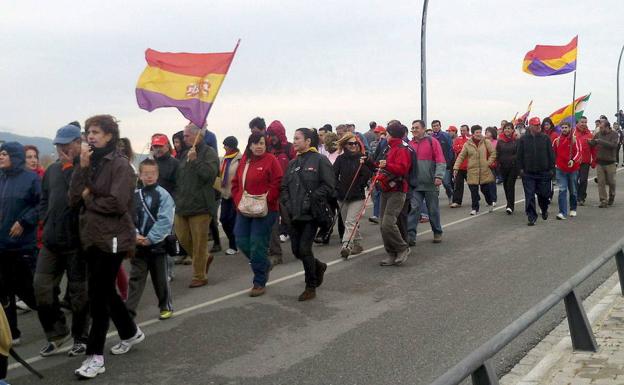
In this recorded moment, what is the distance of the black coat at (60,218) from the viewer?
5.60 metres

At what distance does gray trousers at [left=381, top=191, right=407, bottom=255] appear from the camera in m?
9.18

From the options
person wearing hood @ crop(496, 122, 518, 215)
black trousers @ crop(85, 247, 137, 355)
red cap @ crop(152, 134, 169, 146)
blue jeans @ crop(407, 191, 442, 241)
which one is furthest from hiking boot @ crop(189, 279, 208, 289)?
person wearing hood @ crop(496, 122, 518, 215)

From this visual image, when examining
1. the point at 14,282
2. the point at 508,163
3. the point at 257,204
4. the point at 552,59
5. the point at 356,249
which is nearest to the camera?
the point at 14,282

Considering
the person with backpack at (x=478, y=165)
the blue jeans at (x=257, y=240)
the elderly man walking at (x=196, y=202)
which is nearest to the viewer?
the blue jeans at (x=257, y=240)

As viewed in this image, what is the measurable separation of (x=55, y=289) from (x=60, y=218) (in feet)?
2.23

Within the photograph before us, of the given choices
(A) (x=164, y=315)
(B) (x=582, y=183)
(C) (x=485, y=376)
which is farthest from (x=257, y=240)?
(B) (x=582, y=183)

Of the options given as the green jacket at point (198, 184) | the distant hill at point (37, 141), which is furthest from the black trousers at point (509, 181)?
the distant hill at point (37, 141)

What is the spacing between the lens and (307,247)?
7.50 m

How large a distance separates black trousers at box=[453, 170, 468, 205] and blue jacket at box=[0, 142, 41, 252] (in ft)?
35.8

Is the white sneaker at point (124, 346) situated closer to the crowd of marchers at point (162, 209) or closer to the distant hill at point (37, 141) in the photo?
the crowd of marchers at point (162, 209)

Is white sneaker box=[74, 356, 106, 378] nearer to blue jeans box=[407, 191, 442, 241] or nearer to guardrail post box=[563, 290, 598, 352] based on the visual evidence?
guardrail post box=[563, 290, 598, 352]

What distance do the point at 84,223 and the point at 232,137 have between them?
5391 mm

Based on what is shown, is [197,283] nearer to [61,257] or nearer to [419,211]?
Answer: [61,257]

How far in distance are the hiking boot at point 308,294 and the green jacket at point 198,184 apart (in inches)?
66.3
